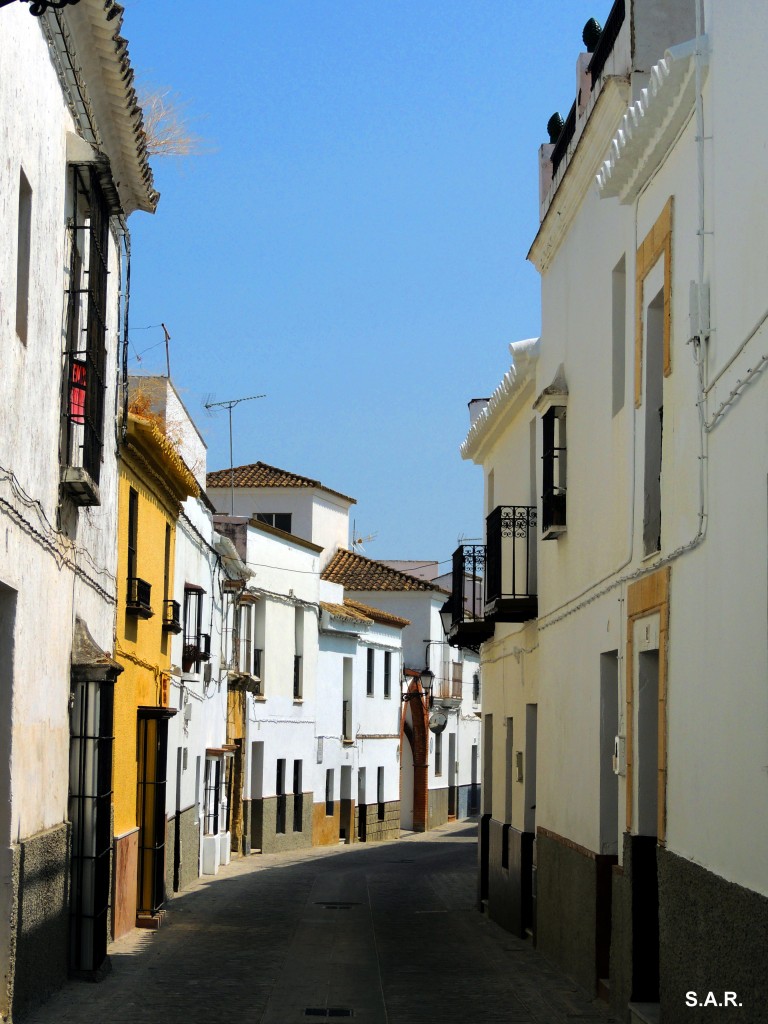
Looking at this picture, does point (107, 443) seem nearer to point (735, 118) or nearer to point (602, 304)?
point (602, 304)

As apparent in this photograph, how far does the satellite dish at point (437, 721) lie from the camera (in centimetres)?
4728

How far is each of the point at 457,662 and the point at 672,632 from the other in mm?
42874

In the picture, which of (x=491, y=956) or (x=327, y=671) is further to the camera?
(x=327, y=671)

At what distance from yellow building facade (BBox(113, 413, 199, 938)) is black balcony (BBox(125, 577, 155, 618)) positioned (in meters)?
0.01

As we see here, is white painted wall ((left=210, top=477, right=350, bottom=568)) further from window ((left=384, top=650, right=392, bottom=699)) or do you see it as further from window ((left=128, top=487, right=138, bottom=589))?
window ((left=128, top=487, right=138, bottom=589))

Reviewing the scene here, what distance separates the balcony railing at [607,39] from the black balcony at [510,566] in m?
5.04

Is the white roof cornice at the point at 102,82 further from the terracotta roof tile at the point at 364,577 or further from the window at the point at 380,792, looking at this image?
the terracotta roof tile at the point at 364,577

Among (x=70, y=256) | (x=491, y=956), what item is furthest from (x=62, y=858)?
(x=491, y=956)

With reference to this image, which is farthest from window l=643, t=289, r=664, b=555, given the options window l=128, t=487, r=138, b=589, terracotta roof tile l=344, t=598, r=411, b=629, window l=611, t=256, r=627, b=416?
terracotta roof tile l=344, t=598, r=411, b=629

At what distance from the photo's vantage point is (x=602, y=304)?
1208cm

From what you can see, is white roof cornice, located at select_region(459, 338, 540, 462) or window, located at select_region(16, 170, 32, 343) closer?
window, located at select_region(16, 170, 32, 343)

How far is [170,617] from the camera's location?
19.0 m

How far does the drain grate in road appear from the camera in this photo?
421 inches

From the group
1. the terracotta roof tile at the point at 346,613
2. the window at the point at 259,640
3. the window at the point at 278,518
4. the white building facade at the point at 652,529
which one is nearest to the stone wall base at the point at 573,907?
the white building facade at the point at 652,529
